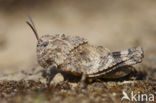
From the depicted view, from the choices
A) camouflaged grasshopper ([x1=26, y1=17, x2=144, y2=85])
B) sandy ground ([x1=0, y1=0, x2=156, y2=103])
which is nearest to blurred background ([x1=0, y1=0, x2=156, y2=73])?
sandy ground ([x1=0, y1=0, x2=156, y2=103])

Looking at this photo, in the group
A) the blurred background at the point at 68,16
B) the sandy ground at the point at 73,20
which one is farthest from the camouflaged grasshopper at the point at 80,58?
the blurred background at the point at 68,16

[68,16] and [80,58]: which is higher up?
[68,16]

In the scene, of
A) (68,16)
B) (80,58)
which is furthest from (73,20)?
(80,58)

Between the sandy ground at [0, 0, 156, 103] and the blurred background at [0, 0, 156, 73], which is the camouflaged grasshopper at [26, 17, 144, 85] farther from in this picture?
the blurred background at [0, 0, 156, 73]

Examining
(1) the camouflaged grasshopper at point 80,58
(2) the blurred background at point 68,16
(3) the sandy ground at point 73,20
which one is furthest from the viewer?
(2) the blurred background at point 68,16

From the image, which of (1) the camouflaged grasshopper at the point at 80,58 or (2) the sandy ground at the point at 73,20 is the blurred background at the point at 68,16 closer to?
(2) the sandy ground at the point at 73,20

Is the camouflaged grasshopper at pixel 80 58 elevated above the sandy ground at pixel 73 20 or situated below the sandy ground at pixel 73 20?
below

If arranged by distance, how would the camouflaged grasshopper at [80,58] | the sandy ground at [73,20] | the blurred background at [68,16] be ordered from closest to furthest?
the camouflaged grasshopper at [80,58], the sandy ground at [73,20], the blurred background at [68,16]

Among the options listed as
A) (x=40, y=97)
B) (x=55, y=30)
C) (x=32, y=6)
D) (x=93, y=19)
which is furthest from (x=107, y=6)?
(x=40, y=97)

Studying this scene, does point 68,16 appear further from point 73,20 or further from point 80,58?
point 80,58
